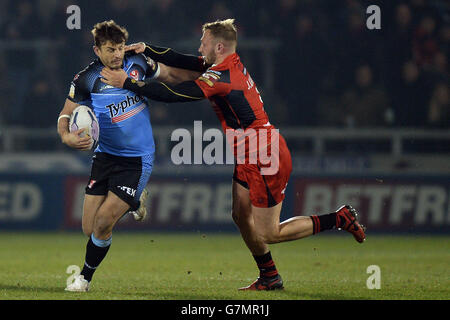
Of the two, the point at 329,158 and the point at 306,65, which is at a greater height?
the point at 306,65

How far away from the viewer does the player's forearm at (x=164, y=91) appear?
7090 mm

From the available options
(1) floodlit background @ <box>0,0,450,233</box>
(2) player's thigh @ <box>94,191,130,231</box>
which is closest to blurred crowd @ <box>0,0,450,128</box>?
(1) floodlit background @ <box>0,0,450,233</box>

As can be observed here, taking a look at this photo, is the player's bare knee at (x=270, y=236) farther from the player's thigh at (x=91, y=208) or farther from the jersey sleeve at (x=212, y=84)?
the player's thigh at (x=91, y=208)

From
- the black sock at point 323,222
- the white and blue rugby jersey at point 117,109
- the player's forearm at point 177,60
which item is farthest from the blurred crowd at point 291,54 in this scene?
the white and blue rugby jersey at point 117,109

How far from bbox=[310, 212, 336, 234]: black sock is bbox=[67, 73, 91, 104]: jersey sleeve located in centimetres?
224

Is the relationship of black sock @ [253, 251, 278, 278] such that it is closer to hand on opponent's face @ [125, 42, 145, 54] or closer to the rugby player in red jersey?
the rugby player in red jersey

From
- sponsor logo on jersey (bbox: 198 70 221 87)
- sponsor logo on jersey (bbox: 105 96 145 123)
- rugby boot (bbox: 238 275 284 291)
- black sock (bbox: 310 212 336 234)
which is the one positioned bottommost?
rugby boot (bbox: 238 275 284 291)

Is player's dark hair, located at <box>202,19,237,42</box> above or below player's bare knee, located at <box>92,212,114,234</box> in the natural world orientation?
above

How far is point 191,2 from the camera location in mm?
16344

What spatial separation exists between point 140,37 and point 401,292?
938 centimetres

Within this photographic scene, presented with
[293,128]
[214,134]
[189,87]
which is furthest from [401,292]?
[293,128]

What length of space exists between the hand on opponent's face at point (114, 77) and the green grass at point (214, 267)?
1704 mm

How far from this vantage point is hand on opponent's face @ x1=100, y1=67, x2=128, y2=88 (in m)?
7.12
